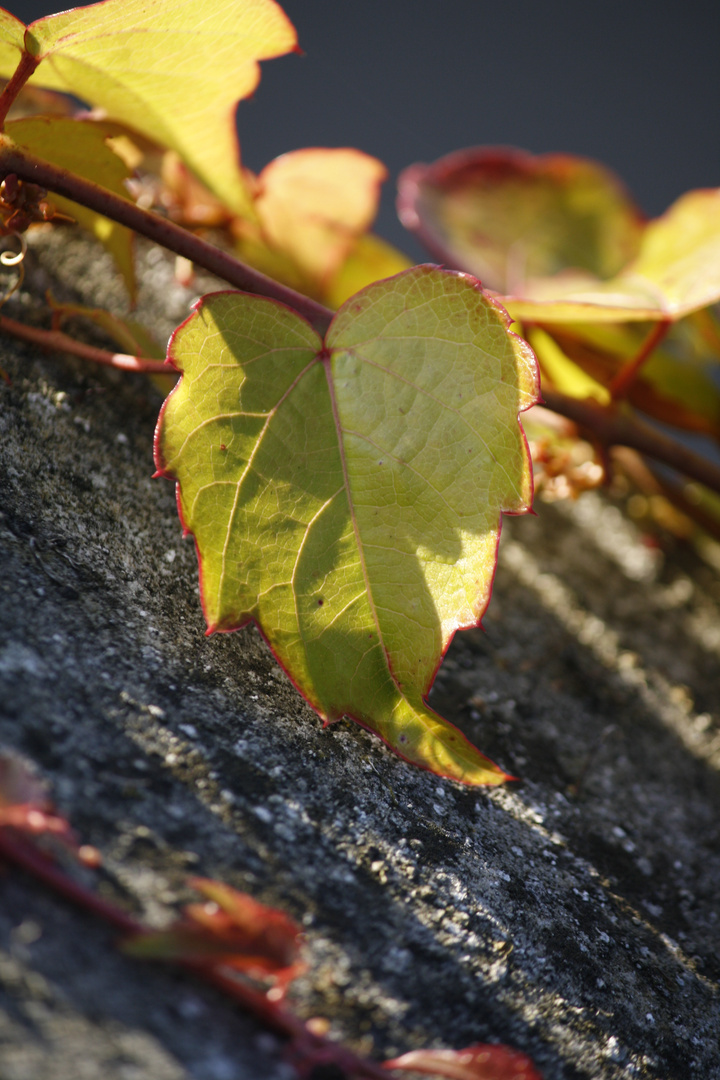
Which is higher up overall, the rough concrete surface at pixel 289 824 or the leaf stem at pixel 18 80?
the leaf stem at pixel 18 80

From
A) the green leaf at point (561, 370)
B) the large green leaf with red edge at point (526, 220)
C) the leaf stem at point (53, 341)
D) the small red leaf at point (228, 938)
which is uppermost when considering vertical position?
the large green leaf with red edge at point (526, 220)

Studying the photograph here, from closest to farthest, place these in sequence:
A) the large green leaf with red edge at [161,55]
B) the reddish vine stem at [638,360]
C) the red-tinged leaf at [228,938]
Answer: the red-tinged leaf at [228,938] < the large green leaf with red edge at [161,55] < the reddish vine stem at [638,360]

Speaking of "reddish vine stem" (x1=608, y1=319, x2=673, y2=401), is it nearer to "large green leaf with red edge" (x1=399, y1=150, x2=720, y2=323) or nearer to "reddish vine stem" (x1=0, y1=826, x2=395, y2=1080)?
"large green leaf with red edge" (x1=399, y1=150, x2=720, y2=323)

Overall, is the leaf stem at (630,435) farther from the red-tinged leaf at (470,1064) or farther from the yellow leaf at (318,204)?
the red-tinged leaf at (470,1064)

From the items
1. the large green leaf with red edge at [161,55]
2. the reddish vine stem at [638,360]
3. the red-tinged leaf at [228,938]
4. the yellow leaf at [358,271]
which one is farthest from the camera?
the yellow leaf at [358,271]

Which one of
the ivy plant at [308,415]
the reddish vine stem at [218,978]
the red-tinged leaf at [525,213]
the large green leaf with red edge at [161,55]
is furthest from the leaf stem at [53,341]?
the red-tinged leaf at [525,213]

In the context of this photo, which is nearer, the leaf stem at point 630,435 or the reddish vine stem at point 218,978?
the reddish vine stem at point 218,978

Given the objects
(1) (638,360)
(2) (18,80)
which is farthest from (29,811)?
(1) (638,360)

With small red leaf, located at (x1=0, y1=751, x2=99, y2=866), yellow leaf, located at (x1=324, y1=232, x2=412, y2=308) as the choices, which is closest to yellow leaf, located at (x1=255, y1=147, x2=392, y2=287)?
yellow leaf, located at (x1=324, y1=232, x2=412, y2=308)
